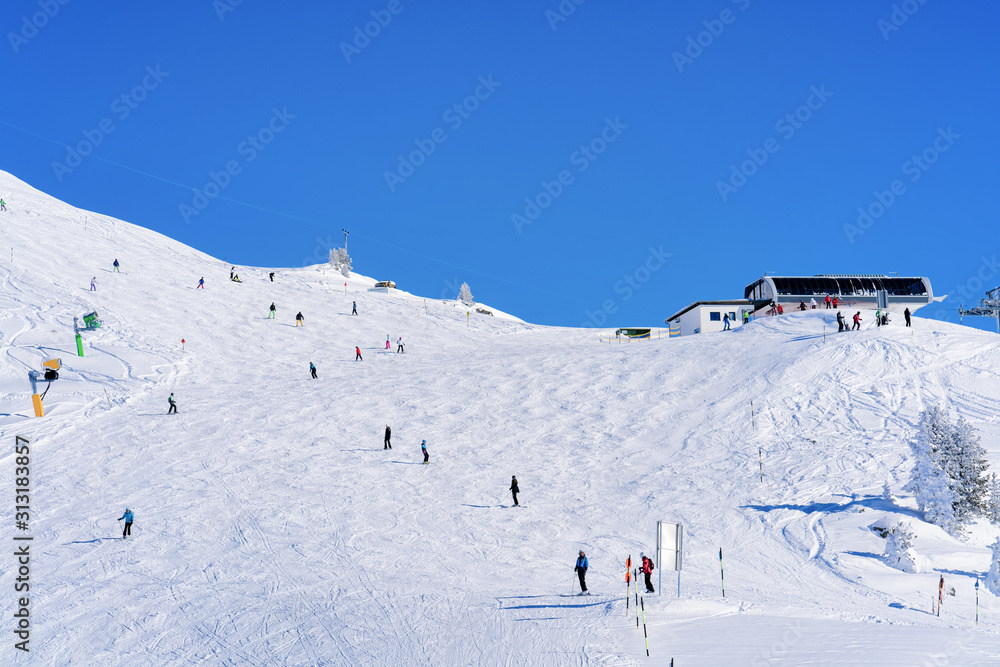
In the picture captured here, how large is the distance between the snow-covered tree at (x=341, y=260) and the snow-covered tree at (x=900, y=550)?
288ft

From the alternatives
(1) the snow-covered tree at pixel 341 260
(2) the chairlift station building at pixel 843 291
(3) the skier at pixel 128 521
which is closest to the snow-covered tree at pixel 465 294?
(1) the snow-covered tree at pixel 341 260

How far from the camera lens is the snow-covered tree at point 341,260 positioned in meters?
104

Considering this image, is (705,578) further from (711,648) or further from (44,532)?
(44,532)

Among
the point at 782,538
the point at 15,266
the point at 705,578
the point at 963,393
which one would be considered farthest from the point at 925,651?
the point at 15,266

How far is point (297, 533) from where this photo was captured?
77.7ft

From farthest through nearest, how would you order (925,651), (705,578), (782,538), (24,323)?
(24,323) → (782,538) → (705,578) → (925,651)

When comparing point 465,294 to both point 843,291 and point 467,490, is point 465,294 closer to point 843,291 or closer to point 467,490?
point 843,291

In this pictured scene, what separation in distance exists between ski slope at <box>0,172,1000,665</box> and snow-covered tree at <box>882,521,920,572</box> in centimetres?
38

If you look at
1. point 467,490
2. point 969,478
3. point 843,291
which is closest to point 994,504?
point 969,478

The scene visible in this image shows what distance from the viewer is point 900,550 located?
71.1ft

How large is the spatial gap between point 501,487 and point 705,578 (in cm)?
951

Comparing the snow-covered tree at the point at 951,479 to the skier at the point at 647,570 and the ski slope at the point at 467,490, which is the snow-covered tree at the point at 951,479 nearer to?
the ski slope at the point at 467,490

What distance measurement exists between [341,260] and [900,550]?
91.3 m

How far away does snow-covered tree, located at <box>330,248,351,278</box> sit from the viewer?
343 feet
